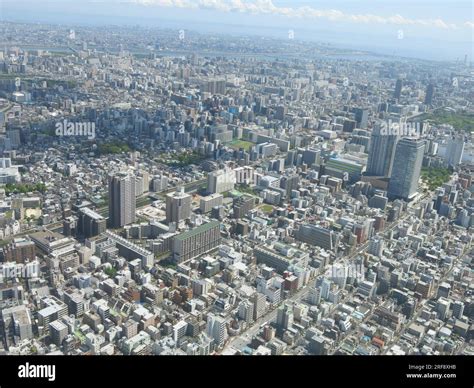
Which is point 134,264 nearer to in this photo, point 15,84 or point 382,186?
point 382,186

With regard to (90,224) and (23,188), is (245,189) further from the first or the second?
(23,188)

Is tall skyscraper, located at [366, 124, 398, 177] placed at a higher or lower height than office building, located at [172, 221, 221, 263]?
higher

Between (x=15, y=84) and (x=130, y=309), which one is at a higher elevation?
(x=15, y=84)

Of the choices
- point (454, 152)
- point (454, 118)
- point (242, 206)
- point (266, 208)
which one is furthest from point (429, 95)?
point (242, 206)

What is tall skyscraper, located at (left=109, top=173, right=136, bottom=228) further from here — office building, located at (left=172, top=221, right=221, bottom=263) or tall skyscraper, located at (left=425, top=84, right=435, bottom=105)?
tall skyscraper, located at (left=425, top=84, right=435, bottom=105)

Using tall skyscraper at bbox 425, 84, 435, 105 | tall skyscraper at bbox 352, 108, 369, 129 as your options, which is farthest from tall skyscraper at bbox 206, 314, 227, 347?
tall skyscraper at bbox 425, 84, 435, 105

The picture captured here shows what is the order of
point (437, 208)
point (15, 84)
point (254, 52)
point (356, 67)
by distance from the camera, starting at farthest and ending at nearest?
point (254, 52) → point (356, 67) → point (15, 84) → point (437, 208)
